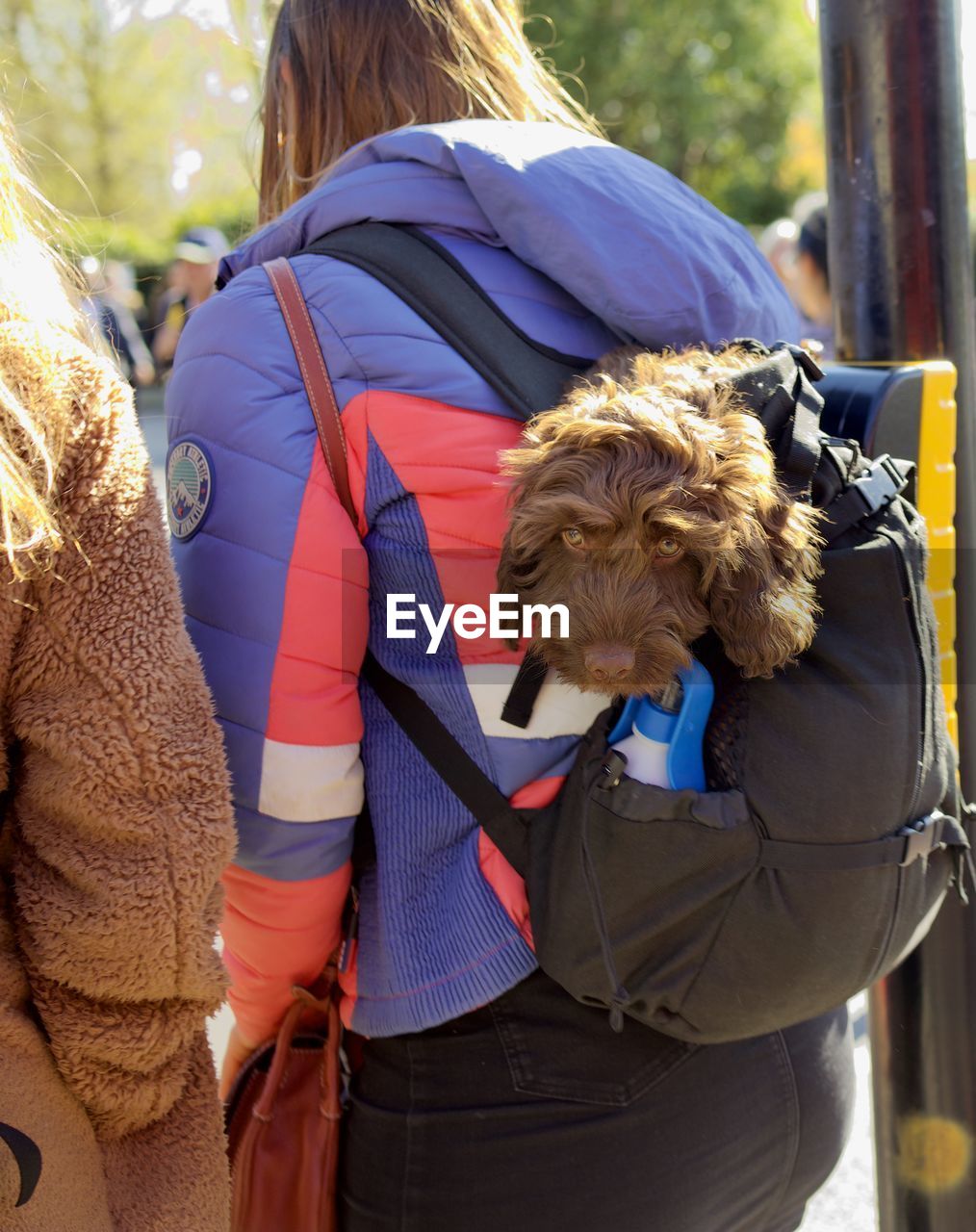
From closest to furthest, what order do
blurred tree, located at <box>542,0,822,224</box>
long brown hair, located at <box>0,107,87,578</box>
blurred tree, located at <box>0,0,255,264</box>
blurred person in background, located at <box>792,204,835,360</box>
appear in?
long brown hair, located at <box>0,107,87,578</box>
blurred person in background, located at <box>792,204,835,360</box>
blurred tree, located at <box>542,0,822,224</box>
blurred tree, located at <box>0,0,255,264</box>

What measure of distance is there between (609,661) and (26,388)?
723 millimetres

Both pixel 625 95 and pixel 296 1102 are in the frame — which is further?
pixel 625 95

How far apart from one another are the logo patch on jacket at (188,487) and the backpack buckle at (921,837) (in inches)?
41.0

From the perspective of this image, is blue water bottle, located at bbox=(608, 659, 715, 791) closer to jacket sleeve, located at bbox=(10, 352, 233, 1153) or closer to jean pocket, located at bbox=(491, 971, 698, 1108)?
jean pocket, located at bbox=(491, 971, 698, 1108)

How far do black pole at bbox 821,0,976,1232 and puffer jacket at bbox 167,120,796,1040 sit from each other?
23.6 inches

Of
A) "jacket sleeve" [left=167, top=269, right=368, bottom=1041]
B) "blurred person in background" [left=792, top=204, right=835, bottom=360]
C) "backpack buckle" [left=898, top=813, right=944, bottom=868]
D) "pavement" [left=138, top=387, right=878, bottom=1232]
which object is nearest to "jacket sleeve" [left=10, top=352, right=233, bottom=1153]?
"jacket sleeve" [left=167, top=269, right=368, bottom=1041]

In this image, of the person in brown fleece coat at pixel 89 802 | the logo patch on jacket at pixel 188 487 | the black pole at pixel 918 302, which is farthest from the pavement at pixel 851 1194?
the person in brown fleece coat at pixel 89 802

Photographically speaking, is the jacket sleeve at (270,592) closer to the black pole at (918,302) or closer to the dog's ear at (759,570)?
the dog's ear at (759,570)

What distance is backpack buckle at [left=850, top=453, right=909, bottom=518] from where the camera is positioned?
1633 mm

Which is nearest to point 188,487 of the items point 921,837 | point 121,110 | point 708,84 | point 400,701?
point 400,701

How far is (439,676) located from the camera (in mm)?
1785

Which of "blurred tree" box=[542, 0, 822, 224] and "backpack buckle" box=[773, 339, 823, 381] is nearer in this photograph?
Answer: "backpack buckle" box=[773, 339, 823, 381]

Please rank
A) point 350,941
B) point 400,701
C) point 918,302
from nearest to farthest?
point 400,701 < point 350,941 < point 918,302

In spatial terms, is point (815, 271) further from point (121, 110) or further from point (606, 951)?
point (121, 110)
